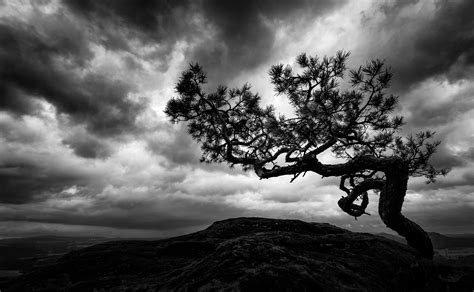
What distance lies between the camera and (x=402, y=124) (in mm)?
10508

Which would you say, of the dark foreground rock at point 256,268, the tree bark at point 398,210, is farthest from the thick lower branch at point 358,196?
the dark foreground rock at point 256,268

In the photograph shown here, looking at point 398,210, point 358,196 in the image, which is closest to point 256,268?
point 398,210

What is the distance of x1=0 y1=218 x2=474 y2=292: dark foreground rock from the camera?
529 cm

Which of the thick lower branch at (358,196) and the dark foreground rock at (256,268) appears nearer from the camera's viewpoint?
the dark foreground rock at (256,268)

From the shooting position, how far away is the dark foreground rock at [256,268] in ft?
17.4

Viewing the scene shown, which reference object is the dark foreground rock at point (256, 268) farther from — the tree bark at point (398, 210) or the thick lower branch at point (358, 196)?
the thick lower branch at point (358, 196)

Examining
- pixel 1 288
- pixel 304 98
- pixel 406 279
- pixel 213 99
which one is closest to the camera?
pixel 406 279

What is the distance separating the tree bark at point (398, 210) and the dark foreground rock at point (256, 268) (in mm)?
574

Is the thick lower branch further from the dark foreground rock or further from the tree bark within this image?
the dark foreground rock

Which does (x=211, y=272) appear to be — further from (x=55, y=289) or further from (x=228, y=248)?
(x=55, y=289)

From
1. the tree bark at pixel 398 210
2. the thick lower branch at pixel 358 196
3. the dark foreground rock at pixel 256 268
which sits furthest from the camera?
the thick lower branch at pixel 358 196

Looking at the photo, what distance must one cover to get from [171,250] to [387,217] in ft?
24.0

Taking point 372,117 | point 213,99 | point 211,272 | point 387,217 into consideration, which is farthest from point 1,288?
point 372,117

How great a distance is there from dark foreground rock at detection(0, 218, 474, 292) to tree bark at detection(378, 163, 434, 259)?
Answer: 0.57 meters
